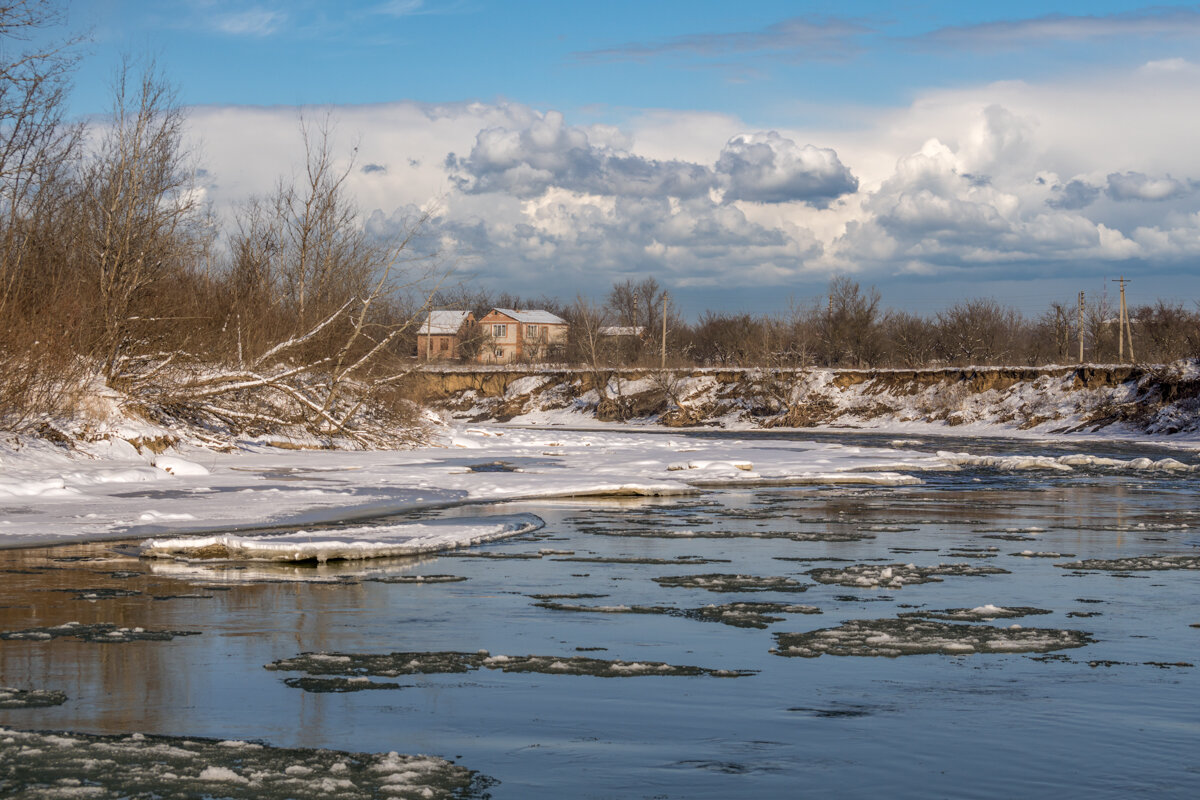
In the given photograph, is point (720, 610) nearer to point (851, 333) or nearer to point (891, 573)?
point (891, 573)

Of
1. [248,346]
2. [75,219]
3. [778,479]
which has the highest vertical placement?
[75,219]

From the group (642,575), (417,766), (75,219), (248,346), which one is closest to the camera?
(417,766)

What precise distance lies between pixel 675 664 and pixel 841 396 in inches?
2434

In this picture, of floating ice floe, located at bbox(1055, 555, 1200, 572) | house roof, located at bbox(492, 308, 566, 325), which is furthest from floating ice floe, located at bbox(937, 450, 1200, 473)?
house roof, located at bbox(492, 308, 566, 325)

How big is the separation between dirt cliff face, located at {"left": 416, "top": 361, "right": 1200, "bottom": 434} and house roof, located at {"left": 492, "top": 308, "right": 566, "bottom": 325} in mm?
50432

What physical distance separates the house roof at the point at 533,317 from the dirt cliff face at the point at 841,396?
1986 inches

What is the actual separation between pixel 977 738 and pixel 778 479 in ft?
65.2

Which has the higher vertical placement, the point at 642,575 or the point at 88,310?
the point at 88,310

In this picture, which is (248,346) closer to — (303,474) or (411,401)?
(411,401)

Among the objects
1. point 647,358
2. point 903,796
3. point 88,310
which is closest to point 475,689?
point 903,796

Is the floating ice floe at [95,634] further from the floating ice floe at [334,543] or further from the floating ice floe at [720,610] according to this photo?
the floating ice floe at [334,543]

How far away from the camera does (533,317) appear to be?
5433 inches

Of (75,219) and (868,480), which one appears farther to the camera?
(75,219)

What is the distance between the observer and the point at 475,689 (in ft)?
23.4
